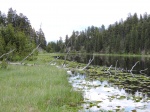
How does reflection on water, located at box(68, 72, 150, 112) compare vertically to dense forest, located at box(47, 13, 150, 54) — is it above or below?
below

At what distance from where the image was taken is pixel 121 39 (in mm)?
131750

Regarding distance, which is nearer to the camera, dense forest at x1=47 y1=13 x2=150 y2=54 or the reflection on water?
the reflection on water

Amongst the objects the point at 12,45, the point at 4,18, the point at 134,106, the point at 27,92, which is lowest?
the point at 134,106

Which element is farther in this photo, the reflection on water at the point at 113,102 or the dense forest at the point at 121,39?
the dense forest at the point at 121,39

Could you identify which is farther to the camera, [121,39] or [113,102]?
[121,39]

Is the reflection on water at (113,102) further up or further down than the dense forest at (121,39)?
further down

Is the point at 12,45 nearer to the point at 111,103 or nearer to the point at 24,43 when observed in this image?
the point at 24,43

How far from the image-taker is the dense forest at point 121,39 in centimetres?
11275

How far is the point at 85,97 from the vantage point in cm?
1495

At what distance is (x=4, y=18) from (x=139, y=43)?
69.3 meters

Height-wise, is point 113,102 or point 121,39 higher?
point 121,39

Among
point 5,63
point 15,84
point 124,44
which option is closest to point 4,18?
point 5,63

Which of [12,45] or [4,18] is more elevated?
[4,18]

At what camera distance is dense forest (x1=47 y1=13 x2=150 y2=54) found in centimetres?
11275
